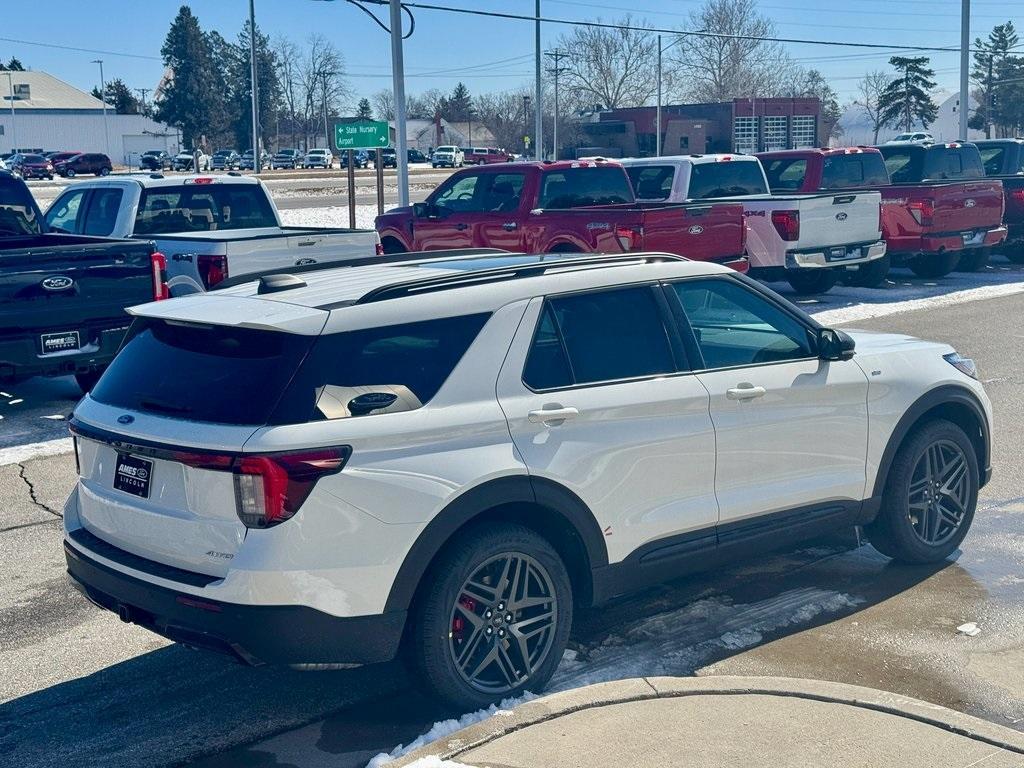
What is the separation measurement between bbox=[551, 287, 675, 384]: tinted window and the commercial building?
80.7 m

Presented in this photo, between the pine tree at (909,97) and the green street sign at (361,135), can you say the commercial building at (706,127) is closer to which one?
the pine tree at (909,97)

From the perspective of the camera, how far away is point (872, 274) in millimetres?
19375

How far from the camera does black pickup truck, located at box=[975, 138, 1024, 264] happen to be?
22141 millimetres

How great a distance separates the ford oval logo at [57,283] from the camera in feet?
32.7

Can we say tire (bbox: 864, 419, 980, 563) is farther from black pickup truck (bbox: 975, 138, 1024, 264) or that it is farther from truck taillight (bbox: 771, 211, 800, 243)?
black pickup truck (bbox: 975, 138, 1024, 264)

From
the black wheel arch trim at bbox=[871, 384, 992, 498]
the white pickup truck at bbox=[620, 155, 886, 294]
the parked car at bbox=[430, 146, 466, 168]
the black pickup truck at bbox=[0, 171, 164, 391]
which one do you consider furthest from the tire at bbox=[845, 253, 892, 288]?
the parked car at bbox=[430, 146, 466, 168]

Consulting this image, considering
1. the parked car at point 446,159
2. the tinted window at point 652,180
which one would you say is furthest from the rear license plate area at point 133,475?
the parked car at point 446,159

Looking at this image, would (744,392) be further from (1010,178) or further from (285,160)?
(285,160)

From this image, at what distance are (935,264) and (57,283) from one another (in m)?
15.3

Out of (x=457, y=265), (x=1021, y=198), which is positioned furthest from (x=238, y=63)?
(x=457, y=265)

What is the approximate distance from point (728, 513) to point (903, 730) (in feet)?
4.28

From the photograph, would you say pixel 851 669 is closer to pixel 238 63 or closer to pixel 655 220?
pixel 655 220

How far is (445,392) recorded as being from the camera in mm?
4656

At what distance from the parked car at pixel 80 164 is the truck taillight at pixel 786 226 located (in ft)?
214
